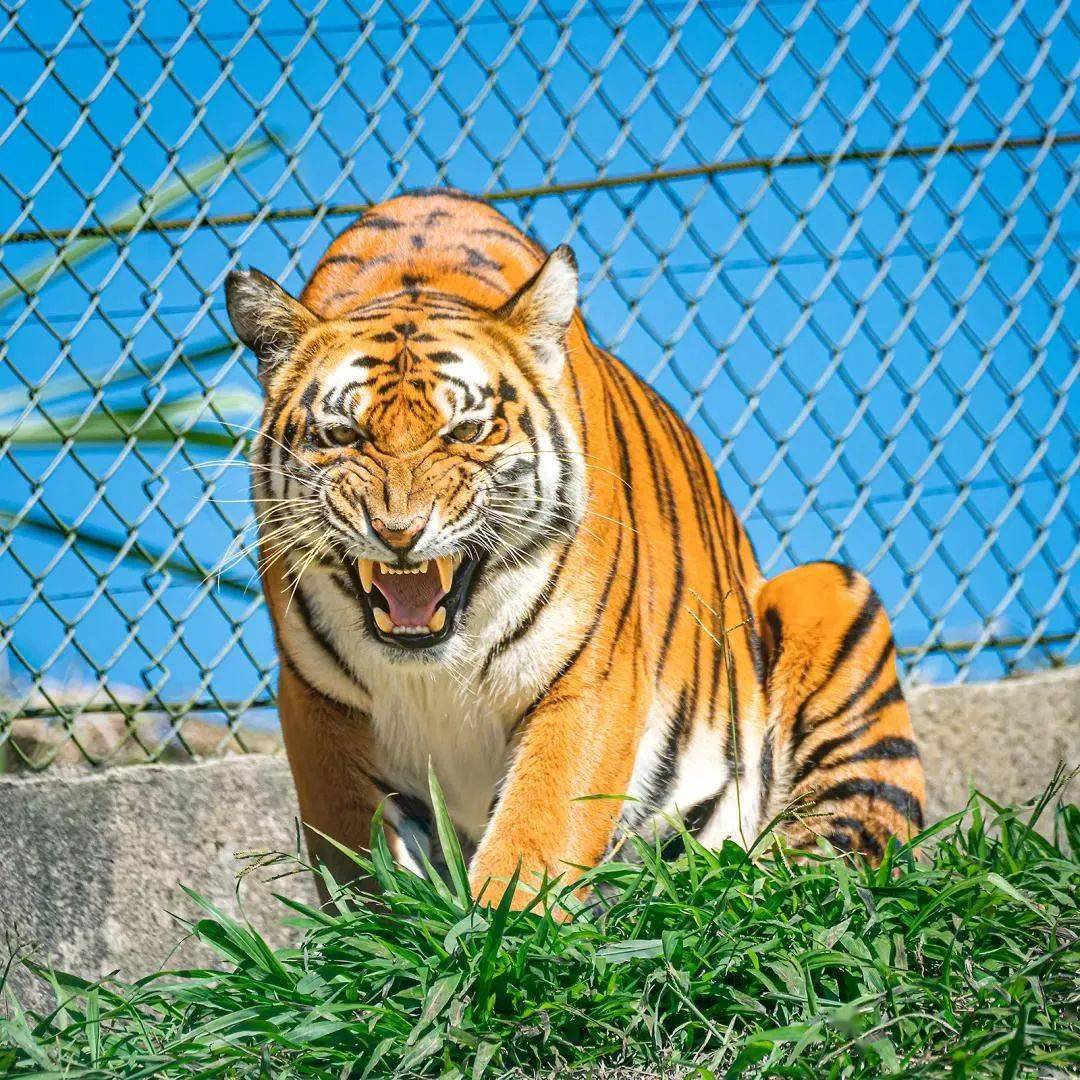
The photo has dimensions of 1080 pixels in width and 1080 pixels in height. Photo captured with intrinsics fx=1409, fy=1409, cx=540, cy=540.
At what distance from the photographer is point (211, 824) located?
3957mm

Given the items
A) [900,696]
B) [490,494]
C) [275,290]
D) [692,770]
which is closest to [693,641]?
[692,770]

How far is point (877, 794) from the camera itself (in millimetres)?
3574

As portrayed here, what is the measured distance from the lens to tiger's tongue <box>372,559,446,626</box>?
9.36ft

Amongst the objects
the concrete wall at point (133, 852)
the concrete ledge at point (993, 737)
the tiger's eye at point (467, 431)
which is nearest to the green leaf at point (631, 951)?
the tiger's eye at point (467, 431)

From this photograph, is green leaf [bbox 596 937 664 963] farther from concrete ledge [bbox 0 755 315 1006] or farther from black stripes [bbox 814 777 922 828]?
concrete ledge [bbox 0 755 315 1006]

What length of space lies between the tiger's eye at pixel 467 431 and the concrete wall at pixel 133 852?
1.57 m

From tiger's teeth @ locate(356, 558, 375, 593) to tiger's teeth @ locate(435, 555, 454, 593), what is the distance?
0.13 meters

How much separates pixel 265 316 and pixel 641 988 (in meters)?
1.60

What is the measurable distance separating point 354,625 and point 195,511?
1.29 m

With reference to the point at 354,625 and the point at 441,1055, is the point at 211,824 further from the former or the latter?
the point at 441,1055

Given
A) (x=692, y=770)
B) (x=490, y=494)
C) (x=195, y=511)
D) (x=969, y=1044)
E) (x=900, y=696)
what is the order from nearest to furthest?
(x=969, y=1044) < (x=490, y=494) < (x=692, y=770) < (x=900, y=696) < (x=195, y=511)

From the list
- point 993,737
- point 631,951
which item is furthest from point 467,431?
point 993,737

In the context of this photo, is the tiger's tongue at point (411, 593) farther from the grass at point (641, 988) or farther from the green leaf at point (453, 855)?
the grass at point (641, 988)

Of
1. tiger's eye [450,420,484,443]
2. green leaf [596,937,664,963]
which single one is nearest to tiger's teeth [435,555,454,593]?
tiger's eye [450,420,484,443]
